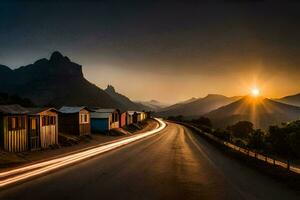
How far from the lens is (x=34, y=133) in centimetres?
3162

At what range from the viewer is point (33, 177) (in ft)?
54.6

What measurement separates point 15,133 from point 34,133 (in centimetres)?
333

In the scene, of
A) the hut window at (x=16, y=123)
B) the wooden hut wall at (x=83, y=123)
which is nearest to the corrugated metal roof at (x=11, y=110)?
the hut window at (x=16, y=123)

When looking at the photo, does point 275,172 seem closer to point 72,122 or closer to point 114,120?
point 72,122

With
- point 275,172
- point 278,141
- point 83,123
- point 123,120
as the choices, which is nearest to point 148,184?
point 275,172

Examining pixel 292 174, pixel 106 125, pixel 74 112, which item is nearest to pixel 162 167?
pixel 292 174

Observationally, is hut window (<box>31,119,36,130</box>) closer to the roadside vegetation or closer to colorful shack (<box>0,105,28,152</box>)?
colorful shack (<box>0,105,28,152</box>)

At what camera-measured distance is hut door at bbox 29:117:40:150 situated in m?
30.9

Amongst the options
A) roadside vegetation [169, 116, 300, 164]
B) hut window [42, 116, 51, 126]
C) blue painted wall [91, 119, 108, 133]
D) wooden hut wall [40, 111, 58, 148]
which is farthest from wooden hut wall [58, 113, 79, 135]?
roadside vegetation [169, 116, 300, 164]

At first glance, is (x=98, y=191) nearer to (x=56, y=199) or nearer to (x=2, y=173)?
(x=56, y=199)

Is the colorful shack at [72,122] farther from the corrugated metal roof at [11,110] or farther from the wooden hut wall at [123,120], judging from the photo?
the wooden hut wall at [123,120]

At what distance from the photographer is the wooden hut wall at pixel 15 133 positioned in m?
27.0

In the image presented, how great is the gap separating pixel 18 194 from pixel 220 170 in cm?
1364

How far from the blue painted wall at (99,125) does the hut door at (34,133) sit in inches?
1134
